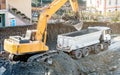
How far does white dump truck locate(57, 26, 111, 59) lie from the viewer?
→ 873 inches

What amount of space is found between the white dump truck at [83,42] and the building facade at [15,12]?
1016cm

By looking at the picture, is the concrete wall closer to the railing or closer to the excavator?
the railing

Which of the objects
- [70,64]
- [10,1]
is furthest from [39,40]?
[10,1]

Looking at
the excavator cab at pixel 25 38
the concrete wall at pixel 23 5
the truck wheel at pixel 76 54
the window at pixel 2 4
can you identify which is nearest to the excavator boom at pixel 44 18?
the excavator cab at pixel 25 38

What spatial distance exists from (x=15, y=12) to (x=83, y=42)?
1302 centimetres

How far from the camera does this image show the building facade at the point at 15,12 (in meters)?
32.0

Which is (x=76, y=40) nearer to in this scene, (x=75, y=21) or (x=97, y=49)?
(x=75, y=21)

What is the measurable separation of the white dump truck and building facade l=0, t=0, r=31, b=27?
33.3 ft

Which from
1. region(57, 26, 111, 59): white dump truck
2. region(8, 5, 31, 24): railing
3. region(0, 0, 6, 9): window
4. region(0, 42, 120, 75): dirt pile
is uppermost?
region(0, 0, 6, 9): window

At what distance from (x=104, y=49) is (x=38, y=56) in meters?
8.96

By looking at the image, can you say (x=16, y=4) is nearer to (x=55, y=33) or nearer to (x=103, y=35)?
(x=55, y=33)

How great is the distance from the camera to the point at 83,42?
22781 mm

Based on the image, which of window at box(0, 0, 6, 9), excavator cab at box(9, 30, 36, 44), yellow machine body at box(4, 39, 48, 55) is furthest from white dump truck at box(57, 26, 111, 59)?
window at box(0, 0, 6, 9)

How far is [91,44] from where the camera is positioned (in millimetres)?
23594
